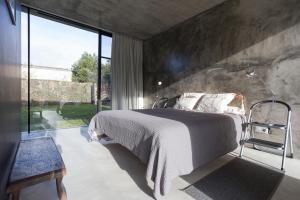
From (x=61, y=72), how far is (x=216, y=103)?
3.64 m

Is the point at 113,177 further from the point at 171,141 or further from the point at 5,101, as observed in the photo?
→ the point at 5,101

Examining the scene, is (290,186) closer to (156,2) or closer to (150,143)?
(150,143)

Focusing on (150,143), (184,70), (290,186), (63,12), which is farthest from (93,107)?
(290,186)

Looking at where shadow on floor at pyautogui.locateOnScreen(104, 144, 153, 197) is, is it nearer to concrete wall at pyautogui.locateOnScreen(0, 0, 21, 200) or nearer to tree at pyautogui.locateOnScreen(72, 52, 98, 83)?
concrete wall at pyautogui.locateOnScreen(0, 0, 21, 200)

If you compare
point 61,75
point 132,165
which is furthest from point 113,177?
point 61,75

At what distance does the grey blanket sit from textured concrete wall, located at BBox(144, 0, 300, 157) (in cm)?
96

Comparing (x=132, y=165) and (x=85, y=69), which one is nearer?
(x=132, y=165)

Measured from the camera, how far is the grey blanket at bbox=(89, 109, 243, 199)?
59.8 inches

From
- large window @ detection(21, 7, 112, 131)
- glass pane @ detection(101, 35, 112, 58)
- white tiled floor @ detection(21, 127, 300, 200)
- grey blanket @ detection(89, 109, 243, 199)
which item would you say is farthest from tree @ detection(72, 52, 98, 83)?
grey blanket @ detection(89, 109, 243, 199)

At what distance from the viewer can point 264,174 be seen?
2047 mm

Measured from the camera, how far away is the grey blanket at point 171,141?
4.99ft

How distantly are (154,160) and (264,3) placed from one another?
3231mm

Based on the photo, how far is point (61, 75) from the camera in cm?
412

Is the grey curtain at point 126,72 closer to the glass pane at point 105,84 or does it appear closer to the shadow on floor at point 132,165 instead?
the glass pane at point 105,84
